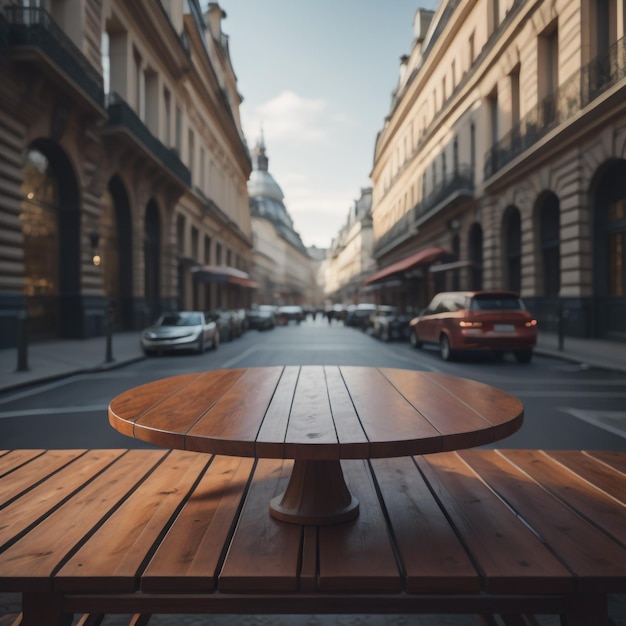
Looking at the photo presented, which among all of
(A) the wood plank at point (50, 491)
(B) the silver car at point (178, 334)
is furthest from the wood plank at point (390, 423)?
(B) the silver car at point (178, 334)

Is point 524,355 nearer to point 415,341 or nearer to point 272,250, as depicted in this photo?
point 415,341

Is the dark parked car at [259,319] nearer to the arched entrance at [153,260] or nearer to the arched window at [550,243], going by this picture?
the arched entrance at [153,260]

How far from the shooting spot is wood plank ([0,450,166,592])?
161 centimetres

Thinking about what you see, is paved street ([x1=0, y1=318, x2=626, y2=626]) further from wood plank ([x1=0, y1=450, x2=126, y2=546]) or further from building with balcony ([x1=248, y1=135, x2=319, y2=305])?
building with balcony ([x1=248, y1=135, x2=319, y2=305])

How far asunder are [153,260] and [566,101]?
18.6m

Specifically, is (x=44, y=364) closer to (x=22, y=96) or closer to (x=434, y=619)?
(x=22, y=96)

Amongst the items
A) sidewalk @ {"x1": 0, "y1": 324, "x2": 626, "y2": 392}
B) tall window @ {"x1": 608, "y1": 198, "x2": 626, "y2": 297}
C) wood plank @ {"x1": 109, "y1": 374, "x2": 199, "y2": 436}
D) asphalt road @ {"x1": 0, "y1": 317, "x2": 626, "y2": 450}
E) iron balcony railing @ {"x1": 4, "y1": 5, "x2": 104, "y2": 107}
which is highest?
iron balcony railing @ {"x1": 4, "y1": 5, "x2": 104, "y2": 107}

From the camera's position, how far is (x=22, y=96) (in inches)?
540

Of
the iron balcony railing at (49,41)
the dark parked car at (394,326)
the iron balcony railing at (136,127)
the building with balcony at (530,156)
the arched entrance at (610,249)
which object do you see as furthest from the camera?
the dark parked car at (394,326)

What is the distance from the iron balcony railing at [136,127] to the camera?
18578mm

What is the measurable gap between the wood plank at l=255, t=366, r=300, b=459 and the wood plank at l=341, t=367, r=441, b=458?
0.28 m

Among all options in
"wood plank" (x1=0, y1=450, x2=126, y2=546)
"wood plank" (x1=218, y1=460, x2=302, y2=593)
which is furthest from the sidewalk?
"wood plank" (x1=218, y1=460, x2=302, y2=593)

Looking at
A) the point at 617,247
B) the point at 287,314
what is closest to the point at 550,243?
the point at 617,247

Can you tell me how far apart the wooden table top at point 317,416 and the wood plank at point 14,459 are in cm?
64
